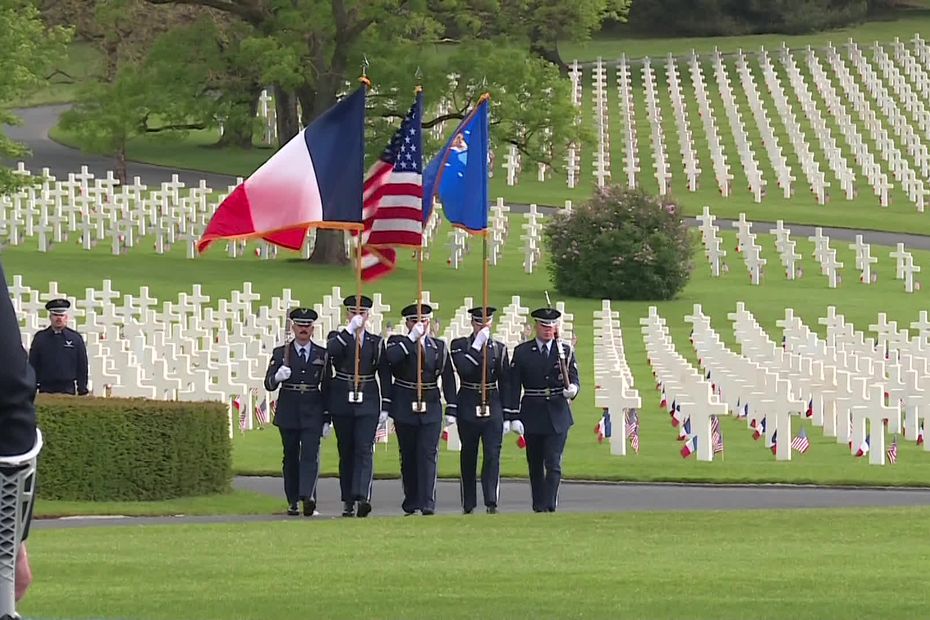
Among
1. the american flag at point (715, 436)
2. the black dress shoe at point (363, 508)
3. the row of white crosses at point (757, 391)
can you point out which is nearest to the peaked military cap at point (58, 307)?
the black dress shoe at point (363, 508)

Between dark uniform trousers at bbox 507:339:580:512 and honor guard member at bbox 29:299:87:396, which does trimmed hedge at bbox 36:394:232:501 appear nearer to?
honor guard member at bbox 29:299:87:396

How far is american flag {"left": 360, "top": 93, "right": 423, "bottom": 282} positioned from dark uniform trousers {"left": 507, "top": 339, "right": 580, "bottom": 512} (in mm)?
1094

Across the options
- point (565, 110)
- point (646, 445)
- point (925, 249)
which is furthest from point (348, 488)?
point (925, 249)

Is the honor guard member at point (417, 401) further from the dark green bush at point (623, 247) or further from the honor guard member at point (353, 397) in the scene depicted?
the dark green bush at point (623, 247)

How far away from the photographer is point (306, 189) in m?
12.9

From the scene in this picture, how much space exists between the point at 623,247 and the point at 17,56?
9.60 meters

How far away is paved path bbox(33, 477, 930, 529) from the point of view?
1333 cm

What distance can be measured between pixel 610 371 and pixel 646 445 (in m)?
1.01

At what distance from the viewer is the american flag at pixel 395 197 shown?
13.7 metres

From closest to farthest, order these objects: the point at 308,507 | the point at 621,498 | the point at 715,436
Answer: the point at 308,507 < the point at 621,498 < the point at 715,436

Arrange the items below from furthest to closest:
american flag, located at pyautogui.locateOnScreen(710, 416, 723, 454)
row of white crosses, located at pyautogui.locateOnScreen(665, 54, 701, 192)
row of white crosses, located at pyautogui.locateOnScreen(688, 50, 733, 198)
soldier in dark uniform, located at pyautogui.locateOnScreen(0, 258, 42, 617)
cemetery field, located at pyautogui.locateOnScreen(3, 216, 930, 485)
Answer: row of white crosses, located at pyautogui.locateOnScreen(665, 54, 701, 192)
row of white crosses, located at pyautogui.locateOnScreen(688, 50, 733, 198)
american flag, located at pyautogui.locateOnScreen(710, 416, 723, 454)
cemetery field, located at pyautogui.locateOnScreen(3, 216, 930, 485)
soldier in dark uniform, located at pyautogui.locateOnScreen(0, 258, 42, 617)

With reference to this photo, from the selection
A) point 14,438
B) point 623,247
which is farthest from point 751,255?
point 14,438

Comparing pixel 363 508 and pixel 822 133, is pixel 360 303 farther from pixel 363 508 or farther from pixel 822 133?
pixel 822 133

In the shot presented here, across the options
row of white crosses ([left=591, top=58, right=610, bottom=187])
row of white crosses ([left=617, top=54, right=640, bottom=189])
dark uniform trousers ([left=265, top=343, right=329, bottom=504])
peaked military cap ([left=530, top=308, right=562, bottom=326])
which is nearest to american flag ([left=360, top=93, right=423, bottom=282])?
dark uniform trousers ([left=265, top=343, right=329, bottom=504])
